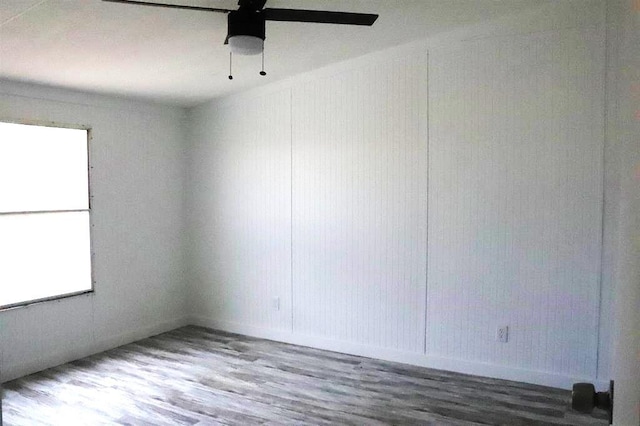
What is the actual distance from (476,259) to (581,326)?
0.87 m

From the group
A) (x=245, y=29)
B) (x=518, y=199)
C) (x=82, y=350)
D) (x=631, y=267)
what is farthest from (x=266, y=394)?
(x=631, y=267)

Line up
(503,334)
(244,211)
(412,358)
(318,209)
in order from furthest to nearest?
1. (244,211)
2. (318,209)
3. (412,358)
4. (503,334)

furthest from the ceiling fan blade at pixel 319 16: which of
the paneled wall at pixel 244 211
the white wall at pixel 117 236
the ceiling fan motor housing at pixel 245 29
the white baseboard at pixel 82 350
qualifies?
the white baseboard at pixel 82 350

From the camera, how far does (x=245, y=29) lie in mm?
2492

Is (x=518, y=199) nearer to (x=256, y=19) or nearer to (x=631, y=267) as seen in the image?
(x=256, y=19)

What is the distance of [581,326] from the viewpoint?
11.0 feet

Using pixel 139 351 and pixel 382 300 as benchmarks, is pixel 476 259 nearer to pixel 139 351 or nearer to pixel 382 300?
pixel 382 300

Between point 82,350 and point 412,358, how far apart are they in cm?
310

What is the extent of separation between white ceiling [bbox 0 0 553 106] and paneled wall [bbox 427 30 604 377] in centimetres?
45

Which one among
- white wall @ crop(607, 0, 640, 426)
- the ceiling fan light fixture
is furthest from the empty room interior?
white wall @ crop(607, 0, 640, 426)

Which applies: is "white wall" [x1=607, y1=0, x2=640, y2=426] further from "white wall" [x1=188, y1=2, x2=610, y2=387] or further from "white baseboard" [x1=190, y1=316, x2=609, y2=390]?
"white baseboard" [x1=190, y1=316, x2=609, y2=390]

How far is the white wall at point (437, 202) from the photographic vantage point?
3363 mm

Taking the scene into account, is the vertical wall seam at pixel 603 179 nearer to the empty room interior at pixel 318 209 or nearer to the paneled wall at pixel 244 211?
the empty room interior at pixel 318 209

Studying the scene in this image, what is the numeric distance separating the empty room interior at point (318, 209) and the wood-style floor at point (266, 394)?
2 centimetres
